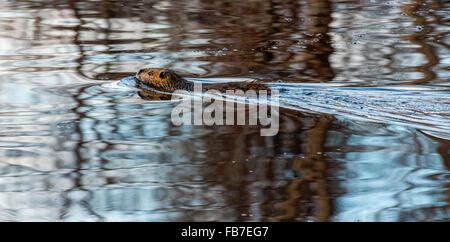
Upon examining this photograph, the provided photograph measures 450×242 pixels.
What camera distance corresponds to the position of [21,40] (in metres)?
10.3

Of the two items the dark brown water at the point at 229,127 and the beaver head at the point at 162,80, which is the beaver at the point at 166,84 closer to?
the beaver head at the point at 162,80

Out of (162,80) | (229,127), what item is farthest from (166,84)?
(229,127)

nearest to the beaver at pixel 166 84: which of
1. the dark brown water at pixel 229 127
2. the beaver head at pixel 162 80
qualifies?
the beaver head at pixel 162 80

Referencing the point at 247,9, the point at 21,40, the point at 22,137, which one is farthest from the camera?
the point at 247,9

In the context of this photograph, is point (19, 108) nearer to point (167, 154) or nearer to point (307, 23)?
point (167, 154)

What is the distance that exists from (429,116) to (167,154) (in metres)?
2.65

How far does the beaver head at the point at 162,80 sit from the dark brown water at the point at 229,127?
0.38 meters

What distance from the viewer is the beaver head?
795 cm

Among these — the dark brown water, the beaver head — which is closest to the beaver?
the beaver head

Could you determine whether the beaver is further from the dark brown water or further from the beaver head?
the dark brown water

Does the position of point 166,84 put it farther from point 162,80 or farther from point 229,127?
point 229,127

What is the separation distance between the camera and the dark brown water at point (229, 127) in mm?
4602

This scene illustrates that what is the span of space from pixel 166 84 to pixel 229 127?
5.94 ft
